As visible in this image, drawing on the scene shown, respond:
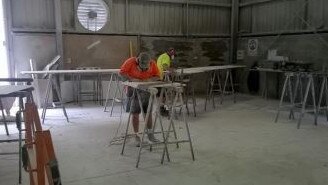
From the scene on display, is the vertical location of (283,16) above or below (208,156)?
above

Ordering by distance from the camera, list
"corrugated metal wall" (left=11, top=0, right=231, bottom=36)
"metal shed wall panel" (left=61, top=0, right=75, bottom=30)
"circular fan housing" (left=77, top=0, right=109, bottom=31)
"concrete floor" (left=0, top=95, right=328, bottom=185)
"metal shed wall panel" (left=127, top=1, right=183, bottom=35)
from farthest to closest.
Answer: "metal shed wall panel" (left=127, top=1, right=183, bottom=35), "circular fan housing" (left=77, top=0, right=109, bottom=31), "metal shed wall panel" (left=61, top=0, right=75, bottom=30), "corrugated metal wall" (left=11, top=0, right=231, bottom=36), "concrete floor" (left=0, top=95, right=328, bottom=185)

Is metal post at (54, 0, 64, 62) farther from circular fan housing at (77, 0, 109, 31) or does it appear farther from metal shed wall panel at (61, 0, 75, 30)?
circular fan housing at (77, 0, 109, 31)

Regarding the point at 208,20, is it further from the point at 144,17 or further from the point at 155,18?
the point at 144,17

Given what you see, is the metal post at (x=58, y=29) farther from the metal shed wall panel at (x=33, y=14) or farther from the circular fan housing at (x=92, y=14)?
the circular fan housing at (x=92, y=14)

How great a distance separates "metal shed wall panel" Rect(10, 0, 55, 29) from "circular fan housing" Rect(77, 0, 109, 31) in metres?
0.75

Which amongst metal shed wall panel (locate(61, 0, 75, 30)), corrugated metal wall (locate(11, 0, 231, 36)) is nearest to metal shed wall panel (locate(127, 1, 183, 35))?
corrugated metal wall (locate(11, 0, 231, 36))

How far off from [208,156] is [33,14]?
620cm

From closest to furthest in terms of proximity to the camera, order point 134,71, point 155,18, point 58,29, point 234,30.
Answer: point 134,71
point 58,29
point 155,18
point 234,30

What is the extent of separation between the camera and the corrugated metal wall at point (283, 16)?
8.04m

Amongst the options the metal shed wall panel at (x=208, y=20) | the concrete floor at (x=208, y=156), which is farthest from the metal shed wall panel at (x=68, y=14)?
the metal shed wall panel at (x=208, y=20)

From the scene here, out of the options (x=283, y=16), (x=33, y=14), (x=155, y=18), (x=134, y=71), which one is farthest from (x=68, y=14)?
(x=283, y=16)

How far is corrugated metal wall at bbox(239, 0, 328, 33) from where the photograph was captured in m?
8.04

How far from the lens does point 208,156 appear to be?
14.1 feet

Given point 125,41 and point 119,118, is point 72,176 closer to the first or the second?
A: point 119,118
